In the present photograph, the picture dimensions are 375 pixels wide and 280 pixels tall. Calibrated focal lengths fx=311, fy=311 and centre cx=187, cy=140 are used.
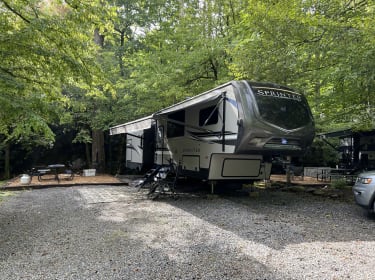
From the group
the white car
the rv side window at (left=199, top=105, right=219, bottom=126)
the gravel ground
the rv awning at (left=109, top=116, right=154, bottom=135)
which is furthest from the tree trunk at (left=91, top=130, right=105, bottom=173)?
the white car

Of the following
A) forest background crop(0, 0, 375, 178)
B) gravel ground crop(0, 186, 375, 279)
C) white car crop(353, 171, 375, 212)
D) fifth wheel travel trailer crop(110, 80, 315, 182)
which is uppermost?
forest background crop(0, 0, 375, 178)

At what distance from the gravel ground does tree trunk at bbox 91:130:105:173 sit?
25.1ft

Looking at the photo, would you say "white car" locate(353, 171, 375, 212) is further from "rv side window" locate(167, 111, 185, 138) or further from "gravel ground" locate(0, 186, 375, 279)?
"rv side window" locate(167, 111, 185, 138)

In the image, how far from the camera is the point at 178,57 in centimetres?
1093

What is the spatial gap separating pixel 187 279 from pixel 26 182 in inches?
373

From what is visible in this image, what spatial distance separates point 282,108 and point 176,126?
3811 mm

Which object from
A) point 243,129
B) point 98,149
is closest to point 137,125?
point 243,129

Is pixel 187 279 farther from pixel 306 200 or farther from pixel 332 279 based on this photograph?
pixel 306 200

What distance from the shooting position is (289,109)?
271 inches

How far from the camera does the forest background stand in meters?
5.23

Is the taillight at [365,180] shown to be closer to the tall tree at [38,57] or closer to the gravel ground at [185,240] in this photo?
the gravel ground at [185,240]

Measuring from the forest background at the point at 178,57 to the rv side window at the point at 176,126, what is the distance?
44.3 inches

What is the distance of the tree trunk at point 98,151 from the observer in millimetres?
15470

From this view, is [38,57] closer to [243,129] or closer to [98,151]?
[243,129]
